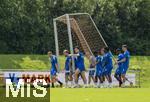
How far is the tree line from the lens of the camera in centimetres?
5978

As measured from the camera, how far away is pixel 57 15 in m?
64.4

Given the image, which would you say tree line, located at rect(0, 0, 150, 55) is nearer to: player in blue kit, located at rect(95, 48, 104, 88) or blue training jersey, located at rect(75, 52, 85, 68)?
player in blue kit, located at rect(95, 48, 104, 88)

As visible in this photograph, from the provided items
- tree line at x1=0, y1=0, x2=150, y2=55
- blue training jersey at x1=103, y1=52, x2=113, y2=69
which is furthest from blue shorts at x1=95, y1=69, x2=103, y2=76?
tree line at x1=0, y1=0, x2=150, y2=55

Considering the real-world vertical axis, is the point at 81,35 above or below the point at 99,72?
above

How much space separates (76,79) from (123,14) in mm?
35558

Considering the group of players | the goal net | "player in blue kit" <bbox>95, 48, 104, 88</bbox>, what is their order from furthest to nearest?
the goal net → "player in blue kit" <bbox>95, 48, 104, 88</bbox> → the group of players

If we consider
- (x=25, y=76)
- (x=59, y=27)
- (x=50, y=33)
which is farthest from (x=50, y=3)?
(x=25, y=76)

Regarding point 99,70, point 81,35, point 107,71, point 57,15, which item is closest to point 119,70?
point 107,71

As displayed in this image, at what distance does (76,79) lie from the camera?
1230 inches

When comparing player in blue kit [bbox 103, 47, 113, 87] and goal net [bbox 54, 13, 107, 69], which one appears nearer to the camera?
player in blue kit [bbox 103, 47, 113, 87]

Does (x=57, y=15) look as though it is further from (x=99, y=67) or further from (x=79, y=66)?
(x=79, y=66)

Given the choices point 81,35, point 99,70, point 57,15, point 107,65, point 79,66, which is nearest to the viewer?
point 79,66

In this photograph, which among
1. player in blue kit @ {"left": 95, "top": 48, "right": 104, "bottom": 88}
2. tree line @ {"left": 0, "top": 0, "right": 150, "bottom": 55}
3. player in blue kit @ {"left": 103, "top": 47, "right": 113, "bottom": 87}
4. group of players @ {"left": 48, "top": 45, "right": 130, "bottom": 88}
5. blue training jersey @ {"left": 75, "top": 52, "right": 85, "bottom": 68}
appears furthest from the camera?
tree line @ {"left": 0, "top": 0, "right": 150, "bottom": 55}

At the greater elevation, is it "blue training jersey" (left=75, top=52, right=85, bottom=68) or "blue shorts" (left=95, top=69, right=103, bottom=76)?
"blue training jersey" (left=75, top=52, right=85, bottom=68)
